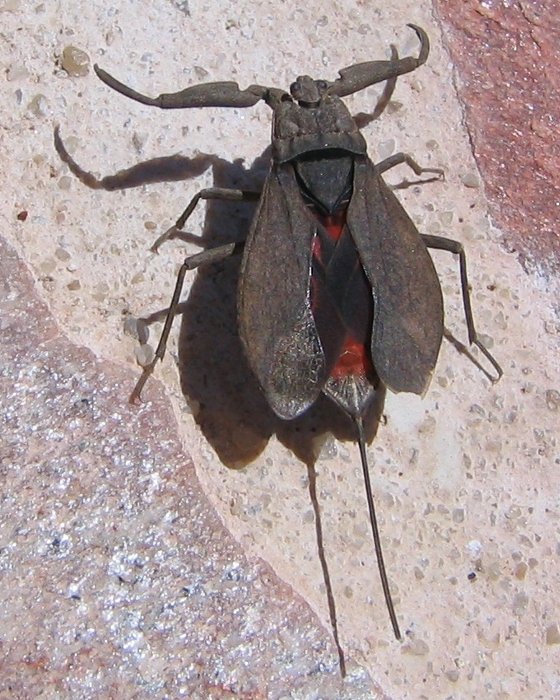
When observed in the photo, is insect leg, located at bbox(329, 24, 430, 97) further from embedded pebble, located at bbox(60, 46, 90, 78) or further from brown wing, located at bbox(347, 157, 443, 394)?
embedded pebble, located at bbox(60, 46, 90, 78)

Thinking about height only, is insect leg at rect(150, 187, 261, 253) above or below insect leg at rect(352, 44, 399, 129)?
below

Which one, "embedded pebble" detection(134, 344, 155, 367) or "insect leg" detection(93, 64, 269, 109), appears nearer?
"embedded pebble" detection(134, 344, 155, 367)

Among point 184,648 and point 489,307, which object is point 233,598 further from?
point 489,307

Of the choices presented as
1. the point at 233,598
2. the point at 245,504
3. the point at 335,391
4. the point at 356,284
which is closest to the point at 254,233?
the point at 356,284

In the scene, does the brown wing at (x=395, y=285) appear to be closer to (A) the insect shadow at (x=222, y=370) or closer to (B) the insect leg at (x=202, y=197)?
(A) the insect shadow at (x=222, y=370)

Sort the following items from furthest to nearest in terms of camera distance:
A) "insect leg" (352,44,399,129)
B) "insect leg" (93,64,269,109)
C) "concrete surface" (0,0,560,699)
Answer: "insect leg" (352,44,399,129) → "insect leg" (93,64,269,109) → "concrete surface" (0,0,560,699)

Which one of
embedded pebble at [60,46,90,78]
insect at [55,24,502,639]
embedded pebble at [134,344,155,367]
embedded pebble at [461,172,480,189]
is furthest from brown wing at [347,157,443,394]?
embedded pebble at [60,46,90,78]

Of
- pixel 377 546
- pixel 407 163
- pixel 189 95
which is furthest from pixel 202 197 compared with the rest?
pixel 377 546
